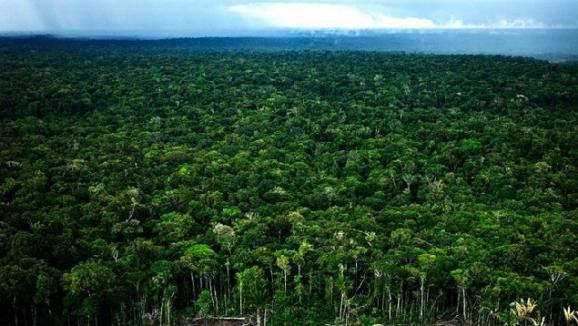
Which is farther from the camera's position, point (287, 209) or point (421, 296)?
point (287, 209)

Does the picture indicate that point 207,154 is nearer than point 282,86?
Yes

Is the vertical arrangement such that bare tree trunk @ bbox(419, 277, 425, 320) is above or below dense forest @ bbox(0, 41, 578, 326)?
below

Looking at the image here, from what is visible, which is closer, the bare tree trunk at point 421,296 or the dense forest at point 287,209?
the bare tree trunk at point 421,296

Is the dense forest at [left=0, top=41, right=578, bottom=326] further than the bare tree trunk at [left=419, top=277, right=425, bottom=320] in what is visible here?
Yes

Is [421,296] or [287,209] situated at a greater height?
[287,209]

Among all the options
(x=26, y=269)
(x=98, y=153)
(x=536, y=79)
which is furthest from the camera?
(x=536, y=79)

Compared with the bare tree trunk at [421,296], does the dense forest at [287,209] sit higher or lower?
higher

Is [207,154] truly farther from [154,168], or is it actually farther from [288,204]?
[288,204]

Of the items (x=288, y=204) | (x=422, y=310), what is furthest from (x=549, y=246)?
(x=288, y=204)
